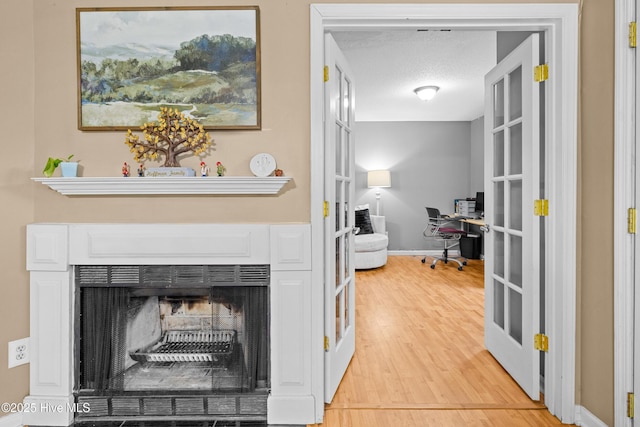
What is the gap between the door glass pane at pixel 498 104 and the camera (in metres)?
2.52

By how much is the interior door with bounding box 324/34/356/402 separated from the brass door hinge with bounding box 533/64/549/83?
3.60ft

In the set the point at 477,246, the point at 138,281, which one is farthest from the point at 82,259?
the point at 477,246

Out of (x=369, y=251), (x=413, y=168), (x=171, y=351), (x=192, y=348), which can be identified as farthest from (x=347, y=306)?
(x=413, y=168)

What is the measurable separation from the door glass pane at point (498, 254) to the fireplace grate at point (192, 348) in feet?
5.84

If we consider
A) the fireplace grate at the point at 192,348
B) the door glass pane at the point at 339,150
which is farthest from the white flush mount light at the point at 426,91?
the fireplace grate at the point at 192,348

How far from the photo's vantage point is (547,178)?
2.02m

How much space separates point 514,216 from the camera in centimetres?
233

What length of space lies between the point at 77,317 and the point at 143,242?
55 centimetres

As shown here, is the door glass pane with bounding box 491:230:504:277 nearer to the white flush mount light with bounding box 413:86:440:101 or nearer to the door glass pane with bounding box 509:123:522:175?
the door glass pane with bounding box 509:123:522:175

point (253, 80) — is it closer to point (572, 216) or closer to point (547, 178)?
point (547, 178)

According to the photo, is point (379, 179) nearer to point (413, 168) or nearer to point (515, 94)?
point (413, 168)

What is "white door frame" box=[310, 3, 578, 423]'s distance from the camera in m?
1.95
